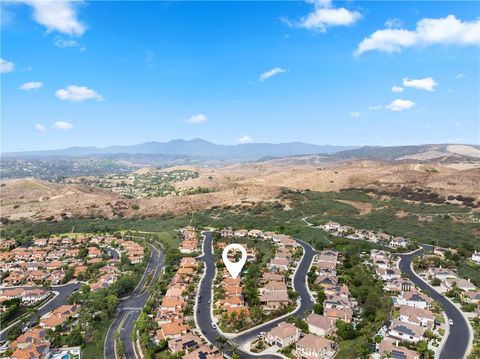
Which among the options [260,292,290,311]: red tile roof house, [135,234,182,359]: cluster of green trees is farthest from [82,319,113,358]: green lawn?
[260,292,290,311]: red tile roof house

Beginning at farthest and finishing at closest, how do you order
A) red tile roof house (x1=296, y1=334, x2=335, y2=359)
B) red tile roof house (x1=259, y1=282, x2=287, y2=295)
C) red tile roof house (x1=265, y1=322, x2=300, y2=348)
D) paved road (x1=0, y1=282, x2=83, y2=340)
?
red tile roof house (x1=259, y1=282, x2=287, y2=295), paved road (x1=0, y1=282, x2=83, y2=340), red tile roof house (x1=265, y1=322, x2=300, y2=348), red tile roof house (x1=296, y1=334, x2=335, y2=359)

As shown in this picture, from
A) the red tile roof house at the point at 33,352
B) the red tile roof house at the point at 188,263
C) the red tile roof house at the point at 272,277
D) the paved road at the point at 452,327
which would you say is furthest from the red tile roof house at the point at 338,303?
the red tile roof house at the point at 33,352

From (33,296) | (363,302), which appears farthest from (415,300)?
(33,296)

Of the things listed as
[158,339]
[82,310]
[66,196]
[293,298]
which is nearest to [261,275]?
[293,298]

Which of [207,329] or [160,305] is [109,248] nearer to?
[160,305]

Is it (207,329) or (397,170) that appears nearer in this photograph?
(207,329)

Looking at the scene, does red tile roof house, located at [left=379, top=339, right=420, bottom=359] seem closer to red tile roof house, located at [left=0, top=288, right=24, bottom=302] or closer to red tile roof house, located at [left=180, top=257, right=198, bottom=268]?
red tile roof house, located at [left=180, top=257, right=198, bottom=268]

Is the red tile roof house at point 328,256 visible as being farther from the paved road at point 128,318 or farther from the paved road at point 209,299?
the paved road at point 128,318
